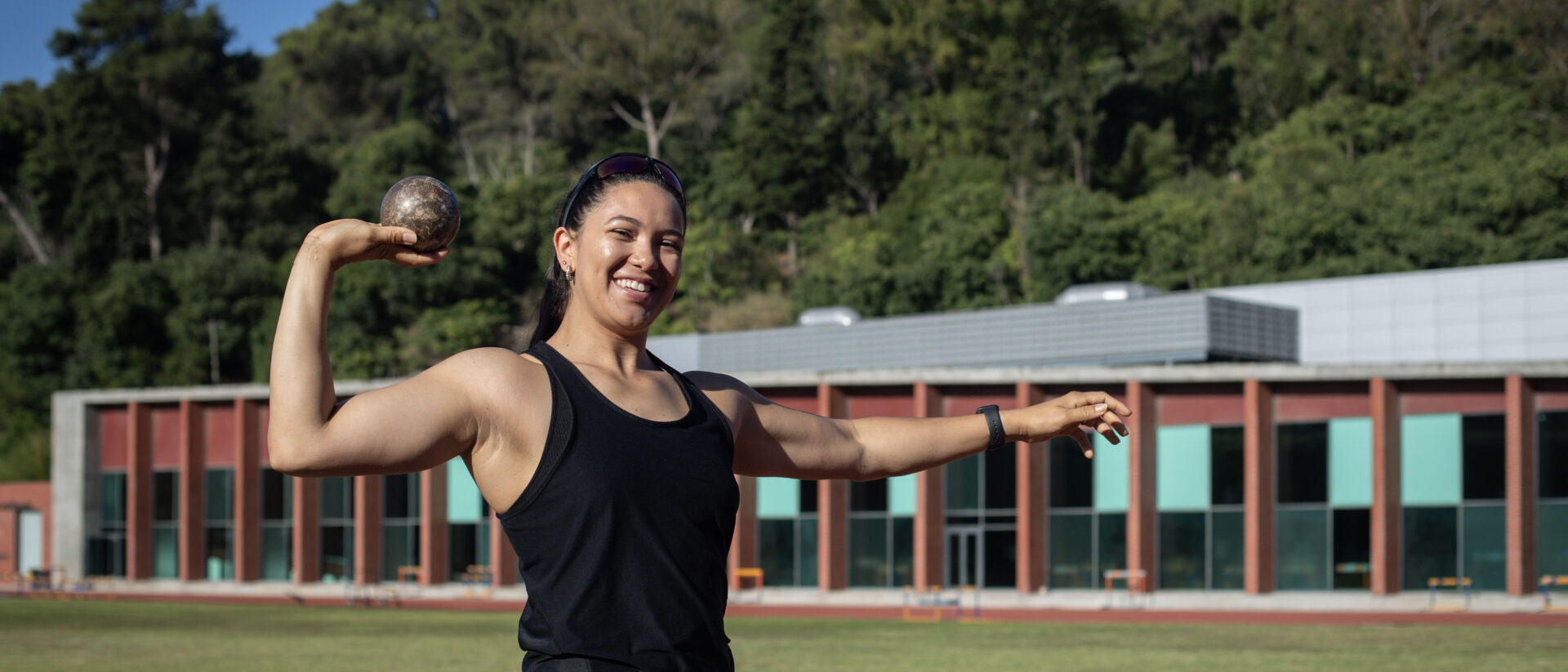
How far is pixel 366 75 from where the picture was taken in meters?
125

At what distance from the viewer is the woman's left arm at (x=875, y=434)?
4.15m

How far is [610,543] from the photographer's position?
3361mm

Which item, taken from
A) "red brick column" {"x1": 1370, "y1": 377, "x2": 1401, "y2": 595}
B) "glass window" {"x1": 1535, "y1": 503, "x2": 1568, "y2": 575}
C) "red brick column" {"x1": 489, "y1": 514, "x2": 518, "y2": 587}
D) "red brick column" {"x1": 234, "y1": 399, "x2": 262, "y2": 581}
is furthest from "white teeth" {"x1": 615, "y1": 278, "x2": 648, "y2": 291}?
"red brick column" {"x1": 234, "y1": 399, "x2": 262, "y2": 581}

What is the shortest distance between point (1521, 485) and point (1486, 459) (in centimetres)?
115

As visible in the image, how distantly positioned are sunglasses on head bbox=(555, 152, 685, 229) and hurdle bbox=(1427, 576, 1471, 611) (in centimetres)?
4077

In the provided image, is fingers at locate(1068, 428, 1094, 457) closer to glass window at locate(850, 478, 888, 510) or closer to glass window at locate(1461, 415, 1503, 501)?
glass window at locate(1461, 415, 1503, 501)

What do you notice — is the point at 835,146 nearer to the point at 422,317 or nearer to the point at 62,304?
the point at 422,317

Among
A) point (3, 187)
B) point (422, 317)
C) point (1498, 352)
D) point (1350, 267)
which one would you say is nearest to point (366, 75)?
point (3, 187)

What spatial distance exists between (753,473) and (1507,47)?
93.5 metres

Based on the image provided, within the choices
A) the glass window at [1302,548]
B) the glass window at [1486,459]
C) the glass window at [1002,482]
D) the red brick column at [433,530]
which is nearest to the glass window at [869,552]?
the glass window at [1002,482]

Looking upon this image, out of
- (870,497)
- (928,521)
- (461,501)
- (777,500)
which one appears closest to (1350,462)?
(928,521)

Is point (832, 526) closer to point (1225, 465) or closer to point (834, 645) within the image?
point (1225, 465)

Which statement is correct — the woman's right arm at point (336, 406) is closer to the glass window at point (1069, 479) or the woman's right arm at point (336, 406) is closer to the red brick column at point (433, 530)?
the glass window at point (1069, 479)

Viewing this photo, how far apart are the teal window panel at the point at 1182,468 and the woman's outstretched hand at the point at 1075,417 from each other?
136 ft
